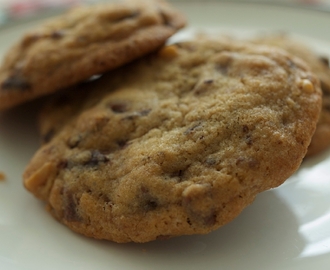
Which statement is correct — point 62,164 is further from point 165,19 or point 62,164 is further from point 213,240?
point 165,19

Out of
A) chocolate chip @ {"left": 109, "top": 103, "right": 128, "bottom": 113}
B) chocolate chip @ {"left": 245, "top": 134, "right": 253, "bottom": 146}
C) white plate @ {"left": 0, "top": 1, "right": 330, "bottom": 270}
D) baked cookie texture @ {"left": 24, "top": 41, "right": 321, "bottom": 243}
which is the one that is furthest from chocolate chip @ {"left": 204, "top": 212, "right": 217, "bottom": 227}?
chocolate chip @ {"left": 109, "top": 103, "right": 128, "bottom": 113}

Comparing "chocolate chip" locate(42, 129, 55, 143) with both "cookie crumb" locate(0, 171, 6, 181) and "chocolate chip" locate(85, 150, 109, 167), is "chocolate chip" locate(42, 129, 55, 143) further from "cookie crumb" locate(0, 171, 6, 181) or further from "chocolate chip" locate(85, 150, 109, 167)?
"chocolate chip" locate(85, 150, 109, 167)

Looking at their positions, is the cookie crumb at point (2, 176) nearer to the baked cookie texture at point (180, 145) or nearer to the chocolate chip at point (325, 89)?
the baked cookie texture at point (180, 145)

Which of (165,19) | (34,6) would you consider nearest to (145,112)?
(165,19)

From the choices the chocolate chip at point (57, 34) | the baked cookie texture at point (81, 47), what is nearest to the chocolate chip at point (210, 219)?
the baked cookie texture at point (81, 47)

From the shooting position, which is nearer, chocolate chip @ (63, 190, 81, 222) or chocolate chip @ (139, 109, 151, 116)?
chocolate chip @ (63, 190, 81, 222)

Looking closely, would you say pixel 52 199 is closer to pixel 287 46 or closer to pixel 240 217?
pixel 240 217
